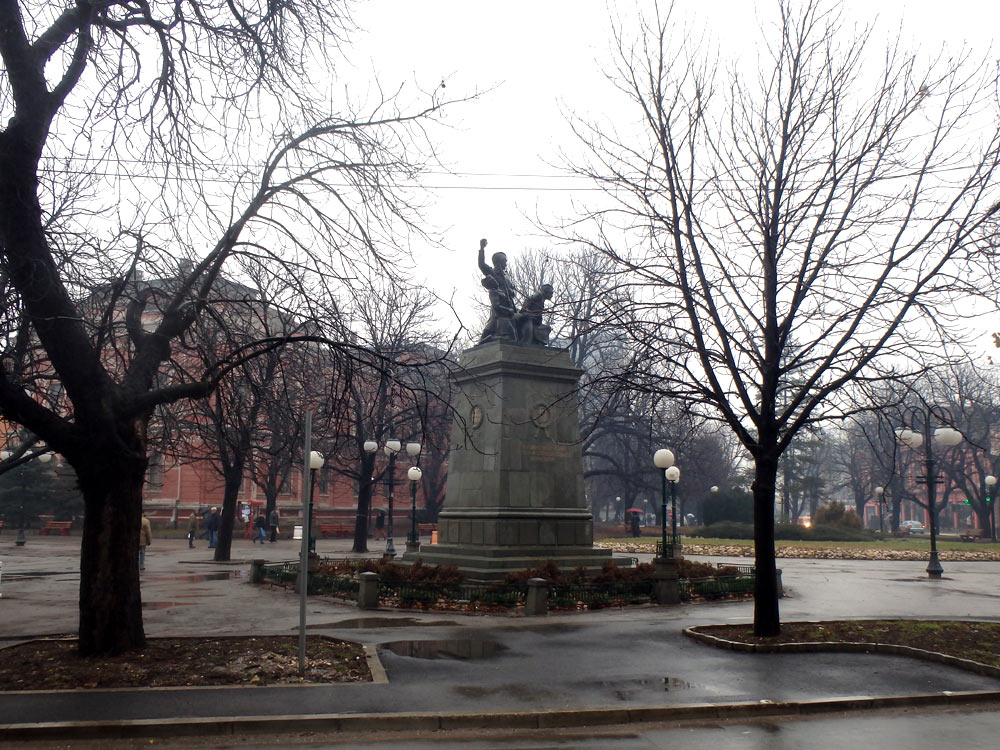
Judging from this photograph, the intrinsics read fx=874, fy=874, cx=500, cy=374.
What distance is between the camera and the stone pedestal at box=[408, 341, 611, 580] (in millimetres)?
18844

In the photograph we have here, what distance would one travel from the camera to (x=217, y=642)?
1102cm

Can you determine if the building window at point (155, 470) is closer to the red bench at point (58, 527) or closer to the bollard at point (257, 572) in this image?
the bollard at point (257, 572)

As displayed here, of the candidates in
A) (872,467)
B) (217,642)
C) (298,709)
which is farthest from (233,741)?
(872,467)

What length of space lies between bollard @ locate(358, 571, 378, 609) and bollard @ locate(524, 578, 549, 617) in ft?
9.31

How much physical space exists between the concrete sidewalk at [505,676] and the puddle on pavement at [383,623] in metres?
0.05

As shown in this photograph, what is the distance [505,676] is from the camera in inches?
383

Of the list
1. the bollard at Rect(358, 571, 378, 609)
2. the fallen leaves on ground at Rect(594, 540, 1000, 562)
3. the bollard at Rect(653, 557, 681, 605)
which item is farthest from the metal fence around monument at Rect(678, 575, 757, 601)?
the fallen leaves on ground at Rect(594, 540, 1000, 562)

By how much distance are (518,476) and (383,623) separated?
604 cm

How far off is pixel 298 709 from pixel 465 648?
3805 millimetres

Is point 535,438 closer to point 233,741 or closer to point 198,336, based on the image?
point 198,336

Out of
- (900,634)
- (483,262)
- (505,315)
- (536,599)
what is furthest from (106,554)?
(483,262)

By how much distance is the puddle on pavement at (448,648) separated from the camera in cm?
1089

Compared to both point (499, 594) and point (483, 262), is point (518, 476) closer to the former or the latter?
point (499, 594)

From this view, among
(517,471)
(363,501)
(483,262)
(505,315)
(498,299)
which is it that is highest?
(483,262)
